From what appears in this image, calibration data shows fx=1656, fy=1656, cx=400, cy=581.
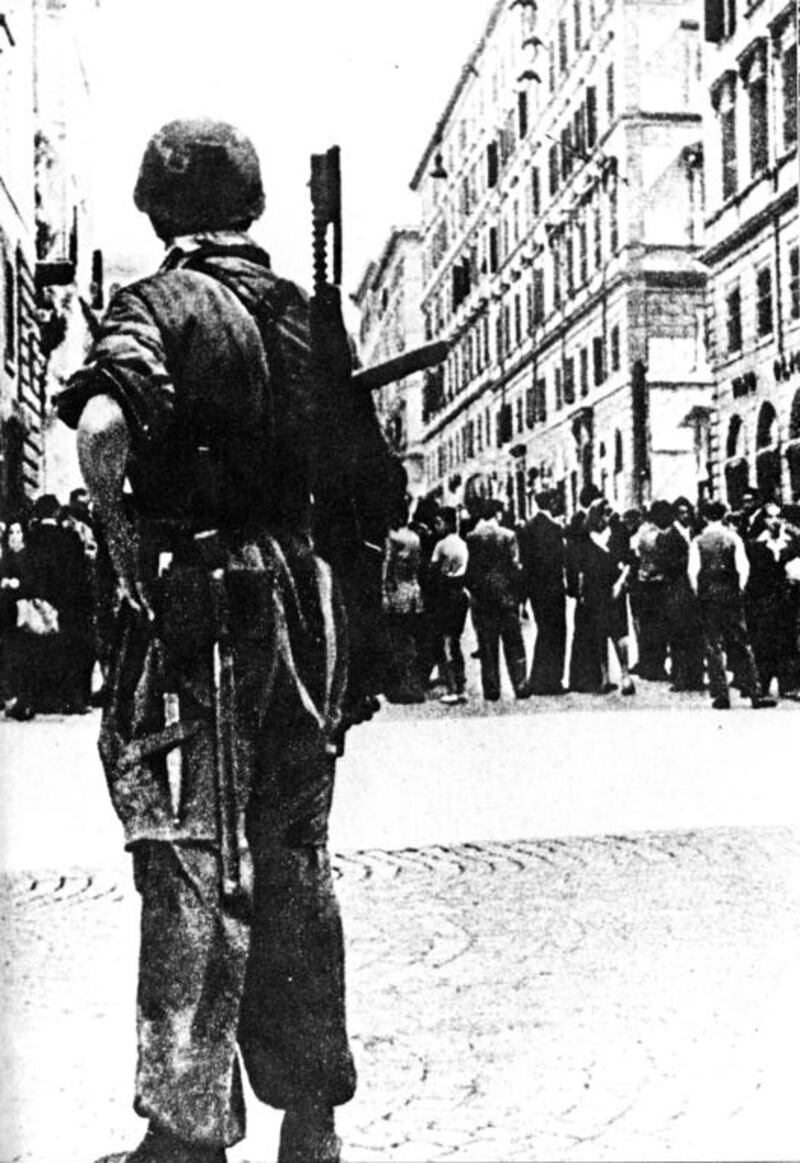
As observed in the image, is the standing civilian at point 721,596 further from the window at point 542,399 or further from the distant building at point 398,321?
the distant building at point 398,321

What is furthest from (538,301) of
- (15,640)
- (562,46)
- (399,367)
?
(15,640)

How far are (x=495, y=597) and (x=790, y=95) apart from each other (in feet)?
16.6

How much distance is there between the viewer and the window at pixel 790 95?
4922mm

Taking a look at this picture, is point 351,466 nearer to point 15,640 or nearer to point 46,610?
point 15,640

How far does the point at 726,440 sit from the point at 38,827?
2662 mm

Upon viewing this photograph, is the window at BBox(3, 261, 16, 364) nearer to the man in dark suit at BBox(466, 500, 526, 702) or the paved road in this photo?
the paved road

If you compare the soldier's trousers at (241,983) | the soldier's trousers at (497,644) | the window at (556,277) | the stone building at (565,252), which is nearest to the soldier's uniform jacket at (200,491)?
the soldier's trousers at (241,983)

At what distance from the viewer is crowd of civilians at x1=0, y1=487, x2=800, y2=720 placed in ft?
16.1

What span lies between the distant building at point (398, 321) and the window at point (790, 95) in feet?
4.00

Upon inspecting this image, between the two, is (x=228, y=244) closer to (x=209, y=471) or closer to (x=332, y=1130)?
(x=209, y=471)

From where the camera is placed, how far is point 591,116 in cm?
536

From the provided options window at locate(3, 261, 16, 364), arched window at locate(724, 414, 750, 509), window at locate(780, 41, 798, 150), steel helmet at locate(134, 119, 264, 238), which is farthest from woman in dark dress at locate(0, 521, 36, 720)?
window at locate(780, 41, 798, 150)

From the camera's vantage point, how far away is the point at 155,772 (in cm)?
328

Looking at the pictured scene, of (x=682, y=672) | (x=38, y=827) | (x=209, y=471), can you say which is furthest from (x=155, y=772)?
(x=682, y=672)
